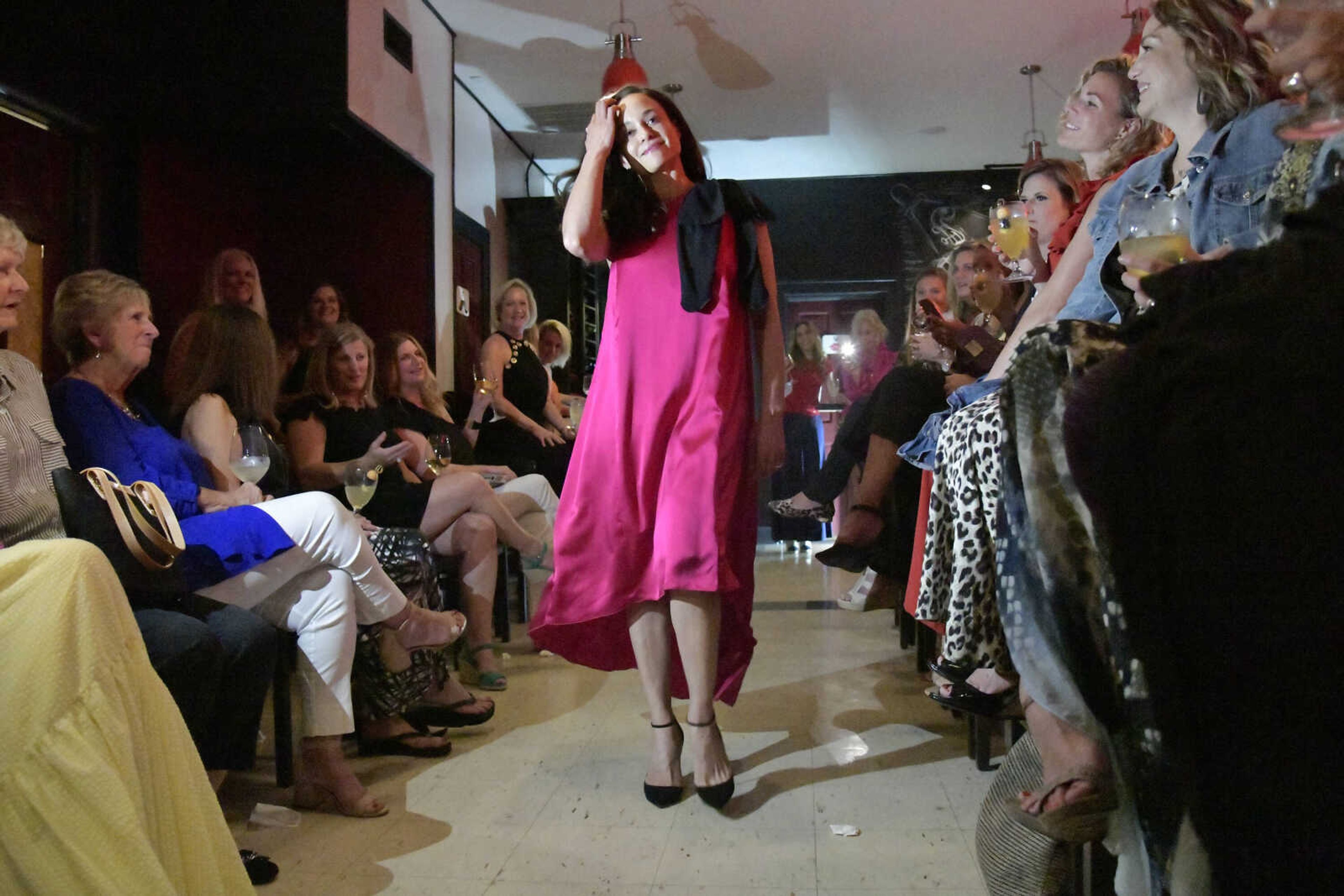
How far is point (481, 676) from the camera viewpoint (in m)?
2.84

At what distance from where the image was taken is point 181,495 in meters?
1.97

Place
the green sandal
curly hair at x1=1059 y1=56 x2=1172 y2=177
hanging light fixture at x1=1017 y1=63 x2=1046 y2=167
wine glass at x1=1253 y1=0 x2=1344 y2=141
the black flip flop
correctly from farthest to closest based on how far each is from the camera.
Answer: hanging light fixture at x1=1017 y1=63 x2=1046 y2=167
the green sandal
the black flip flop
curly hair at x1=1059 y1=56 x2=1172 y2=177
wine glass at x1=1253 y1=0 x2=1344 y2=141

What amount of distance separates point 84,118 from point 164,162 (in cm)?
40

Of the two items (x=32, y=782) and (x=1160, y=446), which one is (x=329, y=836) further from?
(x=1160, y=446)

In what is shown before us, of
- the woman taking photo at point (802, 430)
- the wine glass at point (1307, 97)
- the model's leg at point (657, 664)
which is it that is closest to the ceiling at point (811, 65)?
the woman taking photo at point (802, 430)

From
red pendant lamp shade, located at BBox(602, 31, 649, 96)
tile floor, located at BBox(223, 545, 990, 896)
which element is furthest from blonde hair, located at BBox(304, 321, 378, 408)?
red pendant lamp shade, located at BBox(602, 31, 649, 96)

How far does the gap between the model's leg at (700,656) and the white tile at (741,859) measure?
0.17 m

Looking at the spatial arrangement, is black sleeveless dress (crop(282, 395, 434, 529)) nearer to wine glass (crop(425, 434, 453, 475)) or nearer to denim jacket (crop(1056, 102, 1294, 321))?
wine glass (crop(425, 434, 453, 475))

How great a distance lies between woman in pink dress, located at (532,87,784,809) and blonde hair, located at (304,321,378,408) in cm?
124

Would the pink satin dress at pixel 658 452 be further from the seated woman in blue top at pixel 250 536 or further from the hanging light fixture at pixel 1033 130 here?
the hanging light fixture at pixel 1033 130

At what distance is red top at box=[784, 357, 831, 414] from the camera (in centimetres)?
639

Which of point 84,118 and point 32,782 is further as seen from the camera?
point 84,118

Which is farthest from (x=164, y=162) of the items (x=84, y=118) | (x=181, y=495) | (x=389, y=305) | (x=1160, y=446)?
(x=1160, y=446)

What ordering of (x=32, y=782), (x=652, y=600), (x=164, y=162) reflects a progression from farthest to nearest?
1. (x=164, y=162)
2. (x=652, y=600)
3. (x=32, y=782)
